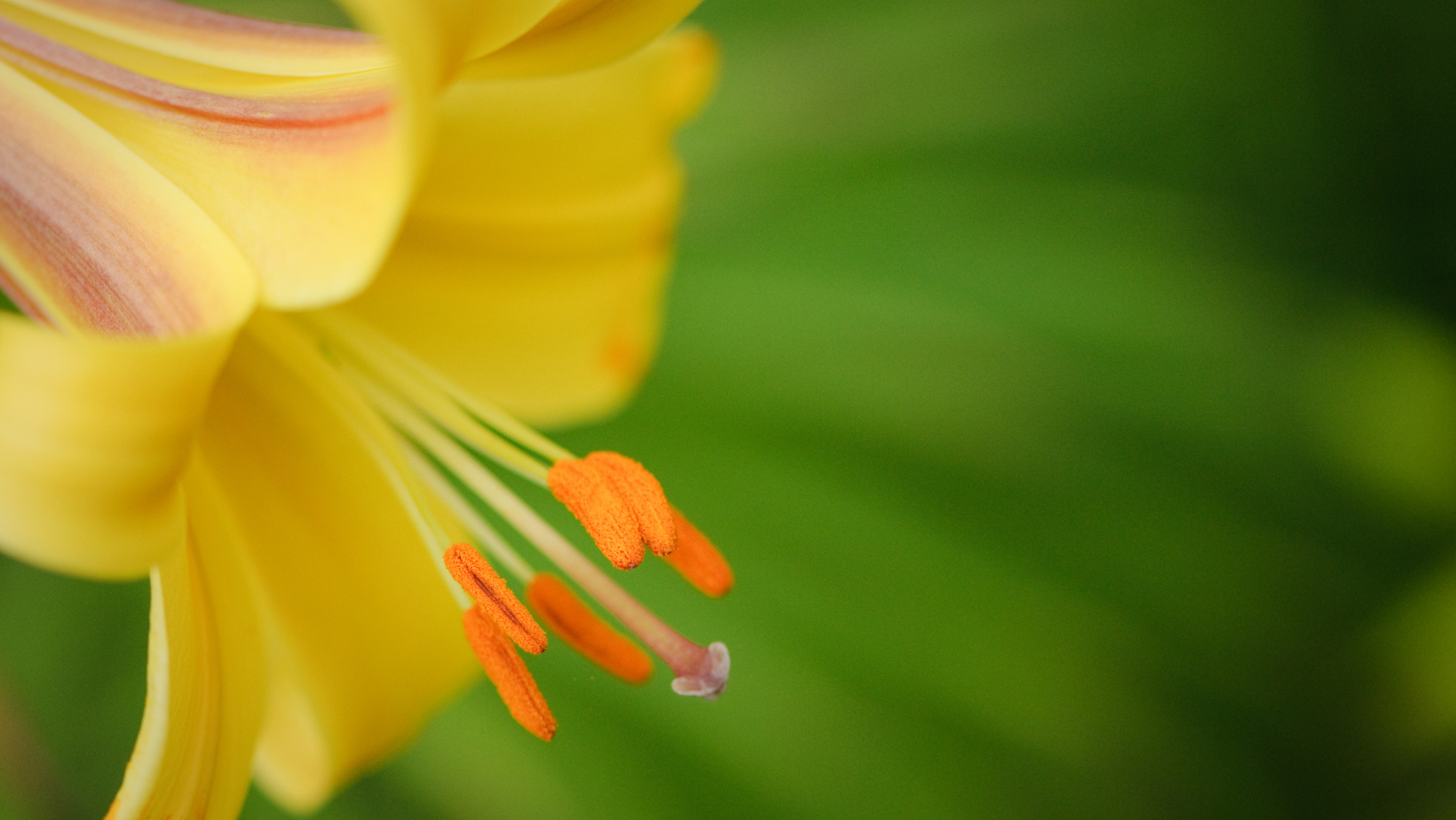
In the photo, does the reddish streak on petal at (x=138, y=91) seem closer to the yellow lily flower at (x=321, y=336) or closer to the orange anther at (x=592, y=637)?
the yellow lily flower at (x=321, y=336)

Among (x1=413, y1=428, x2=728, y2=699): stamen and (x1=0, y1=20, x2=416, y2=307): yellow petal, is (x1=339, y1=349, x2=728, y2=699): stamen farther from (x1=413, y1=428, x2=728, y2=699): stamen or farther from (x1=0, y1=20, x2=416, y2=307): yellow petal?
(x1=0, y1=20, x2=416, y2=307): yellow petal

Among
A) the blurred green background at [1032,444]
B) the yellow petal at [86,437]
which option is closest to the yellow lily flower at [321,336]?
the yellow petal at [86,437]

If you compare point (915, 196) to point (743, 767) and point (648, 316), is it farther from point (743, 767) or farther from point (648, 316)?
point (743, 767)

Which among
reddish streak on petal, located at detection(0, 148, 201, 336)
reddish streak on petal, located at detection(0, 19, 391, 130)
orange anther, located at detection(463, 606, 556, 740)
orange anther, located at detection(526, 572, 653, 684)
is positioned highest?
reddish streak on petal, located at detection(0, 19, 391, 130)

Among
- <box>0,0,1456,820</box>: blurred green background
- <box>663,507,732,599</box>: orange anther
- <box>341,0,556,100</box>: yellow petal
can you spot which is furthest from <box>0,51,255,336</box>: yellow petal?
<box>0,0,1456,820</box>: blurred green background

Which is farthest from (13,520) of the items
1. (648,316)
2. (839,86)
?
(839,86)

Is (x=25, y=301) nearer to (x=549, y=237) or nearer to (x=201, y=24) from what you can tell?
(x=201, y=24)
